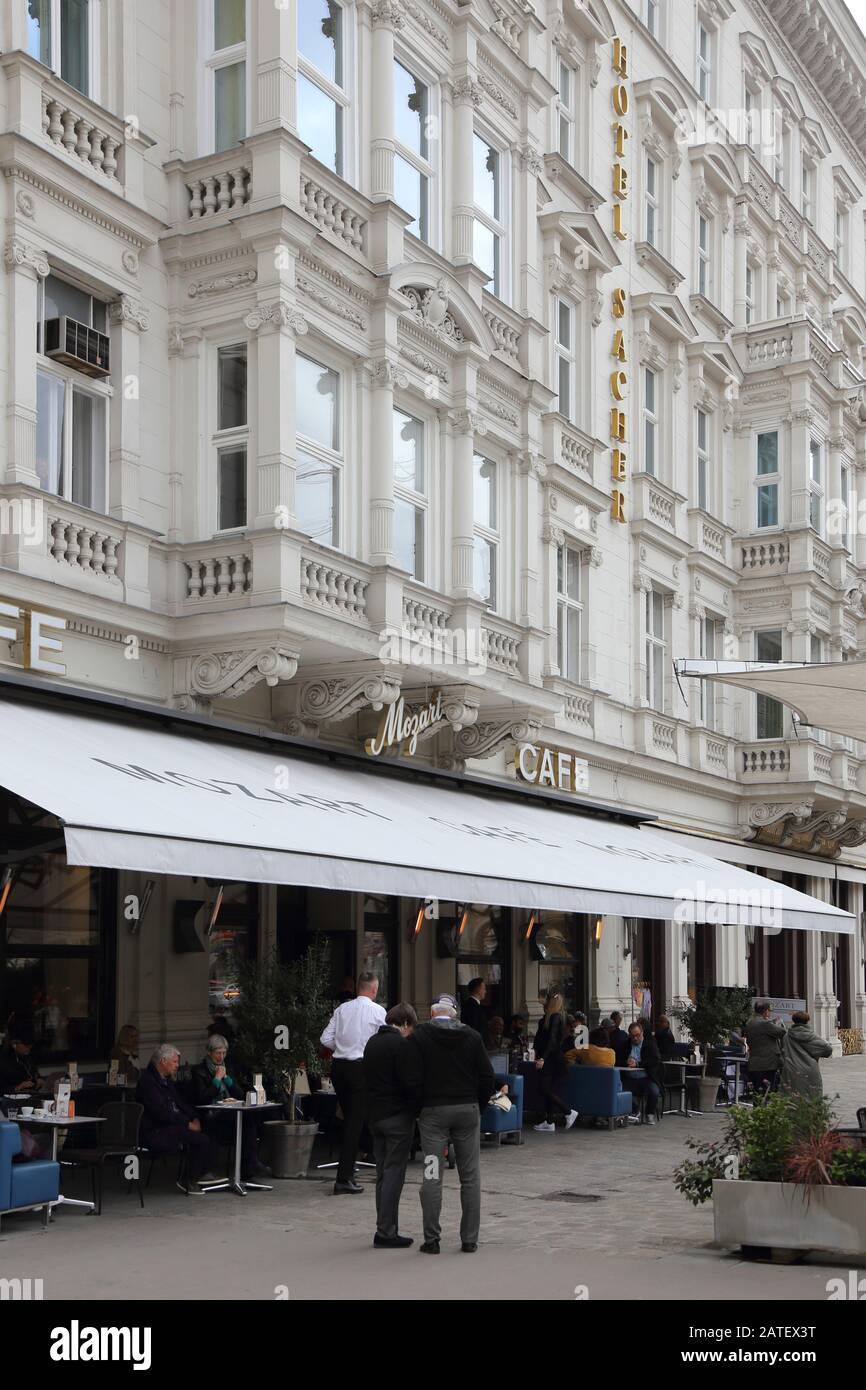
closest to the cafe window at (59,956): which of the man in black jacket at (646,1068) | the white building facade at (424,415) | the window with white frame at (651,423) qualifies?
the white building facade at (424,415)

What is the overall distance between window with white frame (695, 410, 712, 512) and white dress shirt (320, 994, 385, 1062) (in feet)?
57.9

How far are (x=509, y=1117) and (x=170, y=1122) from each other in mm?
5298

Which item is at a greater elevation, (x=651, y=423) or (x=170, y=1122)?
(x=651, y=423)

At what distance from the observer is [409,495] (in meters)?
18.2

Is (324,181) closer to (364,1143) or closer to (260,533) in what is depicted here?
(260,533)

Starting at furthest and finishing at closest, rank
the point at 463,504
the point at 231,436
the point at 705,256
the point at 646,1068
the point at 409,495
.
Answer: the point at 705,256, the point at 646,1068, the point at 463,504, the point at 409,495, the point at 231,436

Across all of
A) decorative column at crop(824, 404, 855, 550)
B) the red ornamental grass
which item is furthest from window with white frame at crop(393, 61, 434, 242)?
decorative column at crop(824, 404, 855, 550)

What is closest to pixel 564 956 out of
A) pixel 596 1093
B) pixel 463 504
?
pixel 596 1093

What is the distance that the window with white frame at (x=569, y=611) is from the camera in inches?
916

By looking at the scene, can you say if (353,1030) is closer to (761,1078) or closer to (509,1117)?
(509,1117)

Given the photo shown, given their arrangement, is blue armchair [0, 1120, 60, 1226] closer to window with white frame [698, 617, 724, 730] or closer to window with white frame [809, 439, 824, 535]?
window with white frame [698, 617, 724, 730]

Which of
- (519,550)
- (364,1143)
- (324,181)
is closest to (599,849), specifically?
(519,550)

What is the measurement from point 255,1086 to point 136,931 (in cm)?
253

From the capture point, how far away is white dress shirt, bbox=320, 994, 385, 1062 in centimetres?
1330
